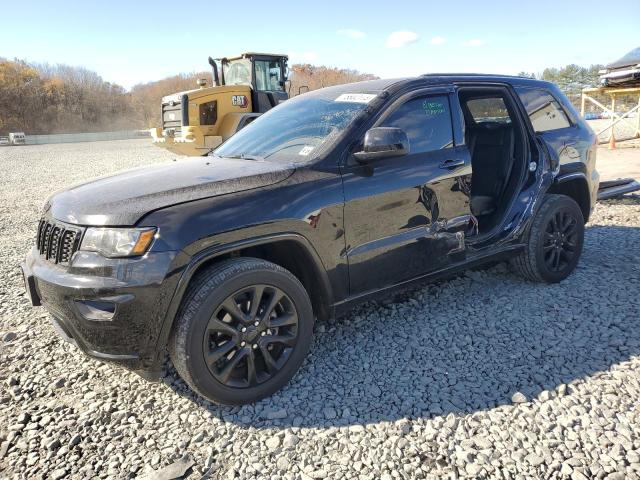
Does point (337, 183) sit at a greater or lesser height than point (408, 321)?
greater

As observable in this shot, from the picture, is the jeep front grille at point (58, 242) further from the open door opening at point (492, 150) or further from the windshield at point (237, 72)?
the windshield at point (237, 72)

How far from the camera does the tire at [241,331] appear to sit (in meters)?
2.59

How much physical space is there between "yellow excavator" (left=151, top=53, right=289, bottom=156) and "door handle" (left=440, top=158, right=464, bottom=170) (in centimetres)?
932

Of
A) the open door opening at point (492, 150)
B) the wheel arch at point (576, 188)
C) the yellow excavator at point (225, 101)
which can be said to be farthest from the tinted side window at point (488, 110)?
Answer: the yellow excavator at point (225, 101)

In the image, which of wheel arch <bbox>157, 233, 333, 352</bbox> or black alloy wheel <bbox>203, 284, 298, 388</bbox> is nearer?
wheel arch <bbox>157, 233, 333, 352</bbox>

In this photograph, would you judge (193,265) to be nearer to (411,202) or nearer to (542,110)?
(411,202)

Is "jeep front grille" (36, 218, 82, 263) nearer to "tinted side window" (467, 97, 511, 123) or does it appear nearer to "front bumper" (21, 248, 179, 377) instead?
"front bumper" (21, 248, 179, 377)

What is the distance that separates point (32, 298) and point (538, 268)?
12.6ft

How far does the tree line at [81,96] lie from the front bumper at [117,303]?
54.3 metres

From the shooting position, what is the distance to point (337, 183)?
303 cm

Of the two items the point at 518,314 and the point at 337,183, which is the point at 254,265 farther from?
the point at 518,314

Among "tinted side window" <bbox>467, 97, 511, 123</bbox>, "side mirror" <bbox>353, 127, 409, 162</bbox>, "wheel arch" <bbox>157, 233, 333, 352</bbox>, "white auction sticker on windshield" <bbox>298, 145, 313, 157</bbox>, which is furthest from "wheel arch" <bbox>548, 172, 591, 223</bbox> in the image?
"wheel arch" <bbox>157, 233, 333, 352</bbox>

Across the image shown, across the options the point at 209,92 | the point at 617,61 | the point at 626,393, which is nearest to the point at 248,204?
the point at 626,393

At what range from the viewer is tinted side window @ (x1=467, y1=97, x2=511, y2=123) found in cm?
441
